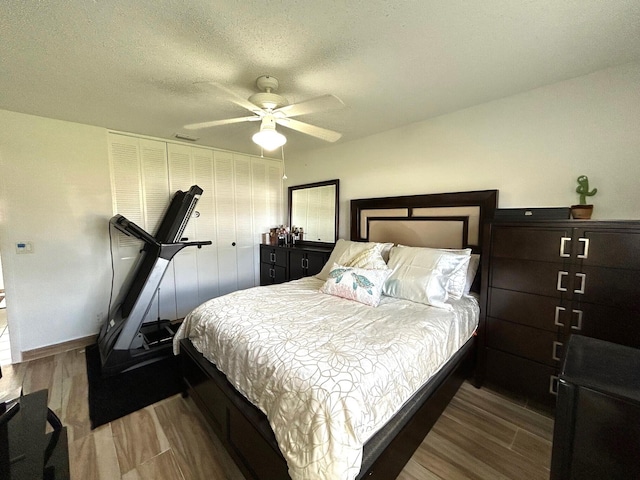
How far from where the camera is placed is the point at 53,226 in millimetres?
2688

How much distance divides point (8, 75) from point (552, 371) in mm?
4329

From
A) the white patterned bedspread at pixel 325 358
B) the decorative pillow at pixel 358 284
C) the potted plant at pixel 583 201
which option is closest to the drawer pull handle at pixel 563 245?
the potted plant at pixel 583 201

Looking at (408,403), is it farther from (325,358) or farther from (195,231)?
(195,231)

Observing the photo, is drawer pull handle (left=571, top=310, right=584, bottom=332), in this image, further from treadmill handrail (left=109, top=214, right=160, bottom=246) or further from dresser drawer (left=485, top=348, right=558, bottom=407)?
treadmill handrail (left=109, top=214, right=160, bottom=246)

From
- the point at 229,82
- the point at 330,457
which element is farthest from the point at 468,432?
the point at 229,82

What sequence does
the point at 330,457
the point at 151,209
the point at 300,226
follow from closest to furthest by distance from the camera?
the point at 330,457, the point at 151,209, the point at 300,226

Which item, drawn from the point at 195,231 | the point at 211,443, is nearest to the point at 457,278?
the point at 211,443

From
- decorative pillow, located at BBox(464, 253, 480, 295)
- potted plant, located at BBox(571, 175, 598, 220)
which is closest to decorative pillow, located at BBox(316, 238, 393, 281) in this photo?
decorative pillow, located at BBox(464, 253, 480, 295)

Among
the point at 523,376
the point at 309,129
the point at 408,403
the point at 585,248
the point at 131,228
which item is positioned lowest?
the point at 523,376

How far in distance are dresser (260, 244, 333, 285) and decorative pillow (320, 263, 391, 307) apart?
969 mm

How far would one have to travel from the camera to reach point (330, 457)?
0.94m

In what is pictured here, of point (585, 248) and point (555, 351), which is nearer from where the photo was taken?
point (585, 248)

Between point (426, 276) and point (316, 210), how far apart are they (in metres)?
2.18

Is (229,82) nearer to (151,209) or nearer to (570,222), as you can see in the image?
(151,209)
